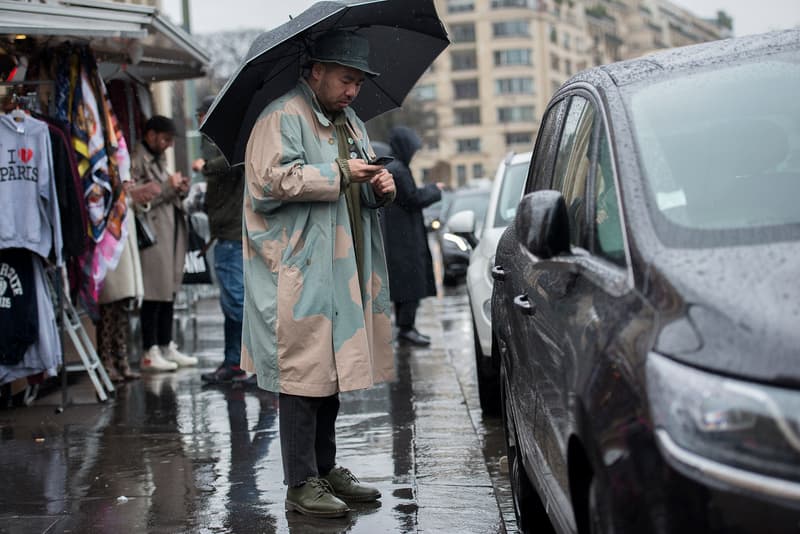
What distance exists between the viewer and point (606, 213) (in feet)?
11.5

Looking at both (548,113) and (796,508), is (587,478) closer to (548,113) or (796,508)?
(796,508)

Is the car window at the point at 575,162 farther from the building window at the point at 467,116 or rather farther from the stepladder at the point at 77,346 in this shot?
the building window at the point at 467,116

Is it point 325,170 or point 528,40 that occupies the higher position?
point 528,40

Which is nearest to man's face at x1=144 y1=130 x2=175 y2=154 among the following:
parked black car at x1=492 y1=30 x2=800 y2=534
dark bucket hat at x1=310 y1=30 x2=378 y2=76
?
dark bucket hat at x1=310 y1=30 x2=378 y2=76

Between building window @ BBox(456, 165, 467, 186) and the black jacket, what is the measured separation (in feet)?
385

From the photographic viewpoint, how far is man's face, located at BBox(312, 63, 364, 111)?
534 centimetres

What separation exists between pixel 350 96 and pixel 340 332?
101cm

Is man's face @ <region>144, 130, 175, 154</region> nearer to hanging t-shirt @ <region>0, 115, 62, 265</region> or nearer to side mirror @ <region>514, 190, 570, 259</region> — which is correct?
hanging t-shirt @ <region>0, 115, 62, 265</region>

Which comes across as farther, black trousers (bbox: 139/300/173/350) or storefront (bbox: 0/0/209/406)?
black trousers (bbox: 139/300/173/350)

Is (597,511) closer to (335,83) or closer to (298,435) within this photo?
(298,435)

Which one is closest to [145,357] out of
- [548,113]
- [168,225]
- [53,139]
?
[168,225]

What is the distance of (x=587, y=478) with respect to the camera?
321 cm

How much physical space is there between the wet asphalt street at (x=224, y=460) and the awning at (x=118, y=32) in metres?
2.37

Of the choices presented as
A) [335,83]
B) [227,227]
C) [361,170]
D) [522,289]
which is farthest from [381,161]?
[227,227]
